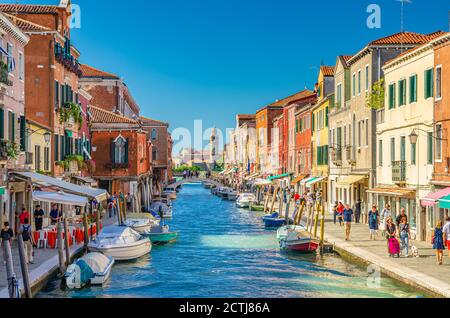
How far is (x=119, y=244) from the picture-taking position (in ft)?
83.4

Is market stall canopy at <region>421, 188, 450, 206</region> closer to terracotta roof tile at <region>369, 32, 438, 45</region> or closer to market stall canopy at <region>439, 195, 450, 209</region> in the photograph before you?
market stall canopy at <region>439, 195, 450, 209</region>

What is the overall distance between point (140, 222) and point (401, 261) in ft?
55.4

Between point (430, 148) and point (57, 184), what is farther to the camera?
point (57, 184)

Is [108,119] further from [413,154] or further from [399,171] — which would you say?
[413,154]

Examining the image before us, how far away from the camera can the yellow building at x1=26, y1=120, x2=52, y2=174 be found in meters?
28.7

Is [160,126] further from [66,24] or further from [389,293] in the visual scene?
[389,293]

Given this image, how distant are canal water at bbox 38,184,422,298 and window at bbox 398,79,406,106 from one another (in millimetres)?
7086

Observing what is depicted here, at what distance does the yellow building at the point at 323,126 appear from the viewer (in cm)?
4597

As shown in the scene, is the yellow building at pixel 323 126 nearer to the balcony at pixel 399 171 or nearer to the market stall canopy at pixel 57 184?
the balcony at pixel 399 171

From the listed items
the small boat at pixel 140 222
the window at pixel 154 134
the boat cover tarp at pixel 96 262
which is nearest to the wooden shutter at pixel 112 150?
the small boat at pixel 140 222

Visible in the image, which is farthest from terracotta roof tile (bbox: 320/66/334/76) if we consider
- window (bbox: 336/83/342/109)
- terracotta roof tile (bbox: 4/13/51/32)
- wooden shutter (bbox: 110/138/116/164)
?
terracotta roof tile (bbox: 4/13/51/32)

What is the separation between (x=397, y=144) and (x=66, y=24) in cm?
1806

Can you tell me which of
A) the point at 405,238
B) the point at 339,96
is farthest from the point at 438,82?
→ the point at 339,96
